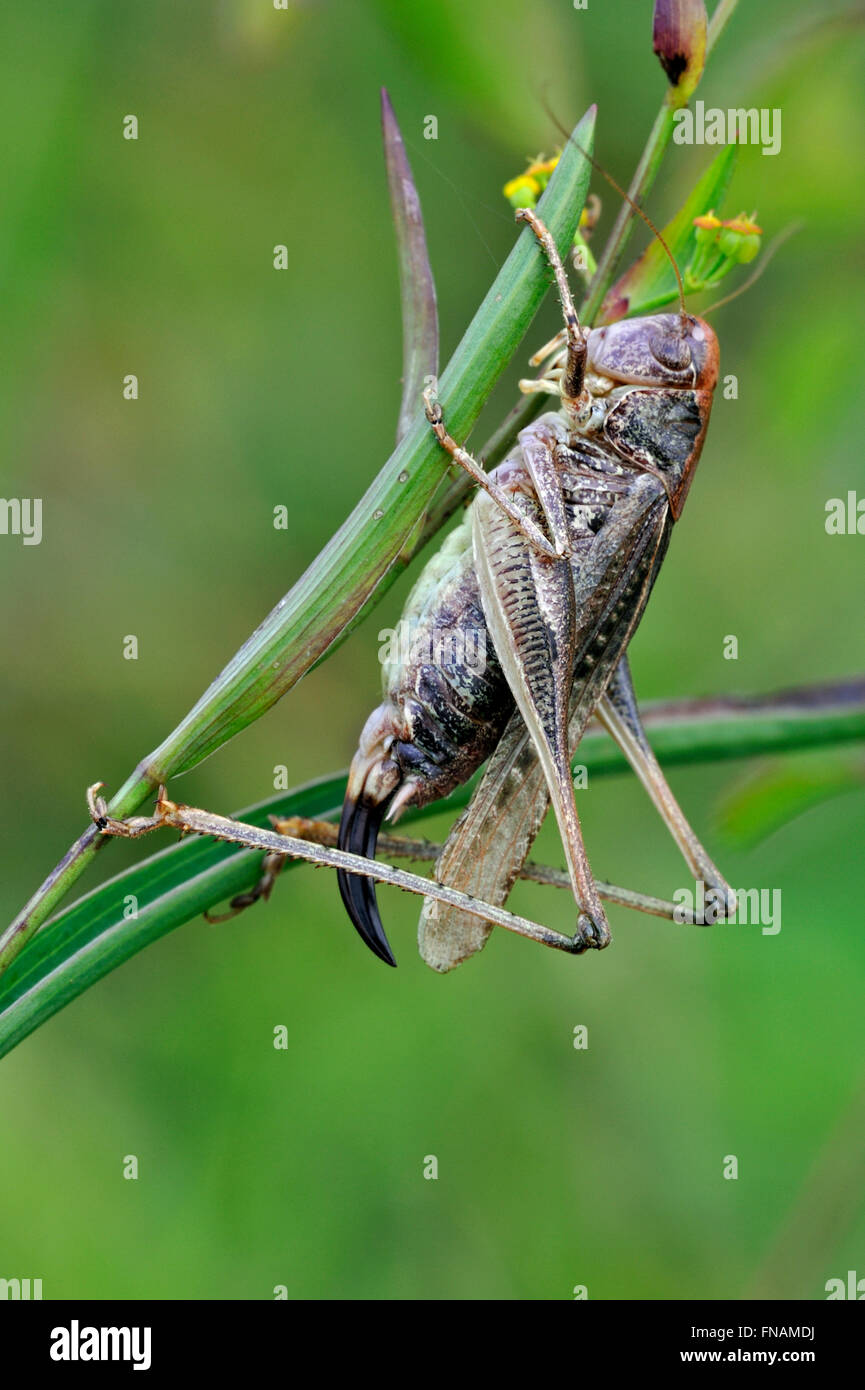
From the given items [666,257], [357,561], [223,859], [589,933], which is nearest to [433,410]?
[357,561]

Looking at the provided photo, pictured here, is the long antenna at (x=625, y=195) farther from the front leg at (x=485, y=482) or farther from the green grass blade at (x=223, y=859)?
the green grass blade at (x=223, y=859)

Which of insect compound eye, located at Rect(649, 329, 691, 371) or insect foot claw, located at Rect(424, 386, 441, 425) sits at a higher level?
insect compound eye, located at Rect(649, 329, 691, 371)

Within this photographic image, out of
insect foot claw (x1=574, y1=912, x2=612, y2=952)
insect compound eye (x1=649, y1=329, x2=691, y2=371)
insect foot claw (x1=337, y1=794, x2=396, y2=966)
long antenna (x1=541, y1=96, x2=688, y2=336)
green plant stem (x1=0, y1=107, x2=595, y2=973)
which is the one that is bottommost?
insect foot claw (x1=574, y1=912, x2=612, y2=952)

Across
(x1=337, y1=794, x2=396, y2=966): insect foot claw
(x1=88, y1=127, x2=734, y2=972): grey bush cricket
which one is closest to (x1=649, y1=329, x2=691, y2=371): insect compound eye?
(x1=88, y1=127, x2=734, y2=972): grey bush cricket

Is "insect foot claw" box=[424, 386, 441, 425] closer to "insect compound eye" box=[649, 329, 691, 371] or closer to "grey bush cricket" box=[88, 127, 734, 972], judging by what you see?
"grey bush cricket" box=[88, 127, 734, 972]

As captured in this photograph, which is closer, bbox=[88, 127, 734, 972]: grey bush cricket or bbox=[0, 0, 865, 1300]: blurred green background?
bbox=[88, 127, 734, 972]: grey bush cricket

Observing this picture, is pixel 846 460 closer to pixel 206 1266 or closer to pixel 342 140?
pixel 342 140
